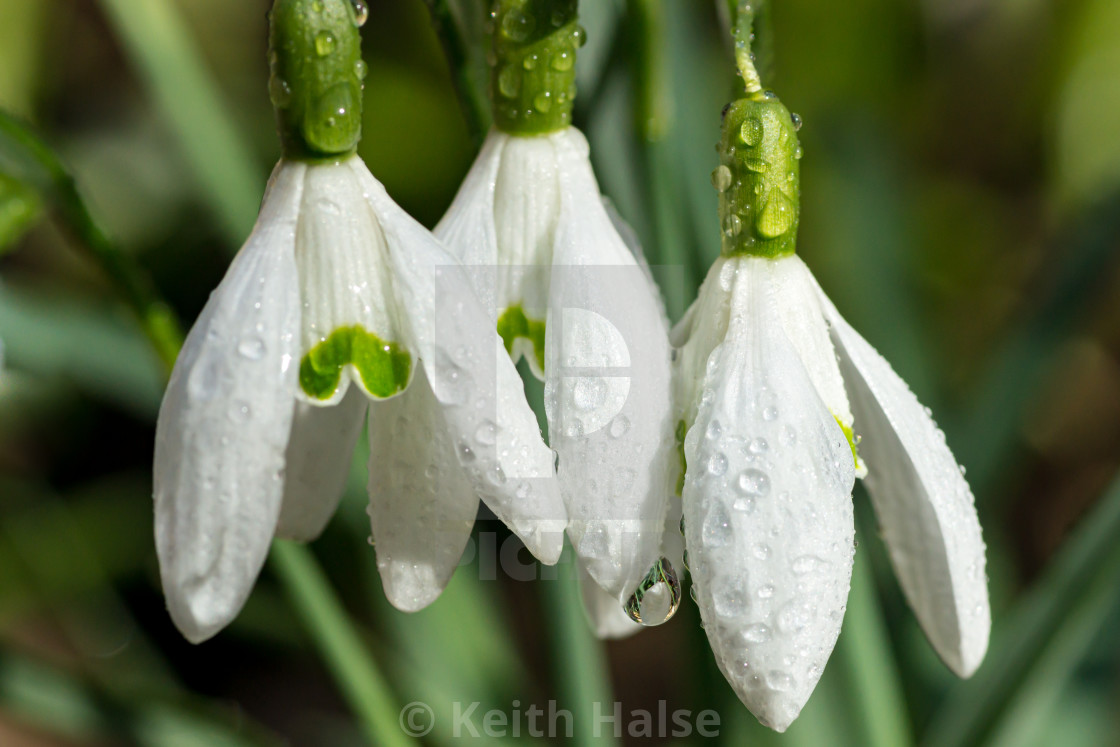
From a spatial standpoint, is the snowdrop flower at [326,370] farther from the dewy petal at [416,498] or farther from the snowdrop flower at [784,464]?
the snowdrop flower at [784,464]

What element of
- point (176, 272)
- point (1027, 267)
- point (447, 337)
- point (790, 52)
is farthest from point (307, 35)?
point (1027, 267)

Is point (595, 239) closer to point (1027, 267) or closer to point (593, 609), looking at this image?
point (593, 609)

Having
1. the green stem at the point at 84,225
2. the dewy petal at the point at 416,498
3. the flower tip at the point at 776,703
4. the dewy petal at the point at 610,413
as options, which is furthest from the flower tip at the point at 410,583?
the green stem at the point at 84,225

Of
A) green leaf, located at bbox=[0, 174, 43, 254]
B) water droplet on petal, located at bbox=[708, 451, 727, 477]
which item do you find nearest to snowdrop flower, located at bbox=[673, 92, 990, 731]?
water droplet on petal, located at bbox=[708, 451, 727, 477]

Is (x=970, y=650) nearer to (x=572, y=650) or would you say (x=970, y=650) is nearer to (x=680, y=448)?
(x=680, y=448)

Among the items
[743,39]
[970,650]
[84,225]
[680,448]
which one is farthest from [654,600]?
[84,225]

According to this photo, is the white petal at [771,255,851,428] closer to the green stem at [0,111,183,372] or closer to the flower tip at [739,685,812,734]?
the flower tip at [739,685,812,734]
